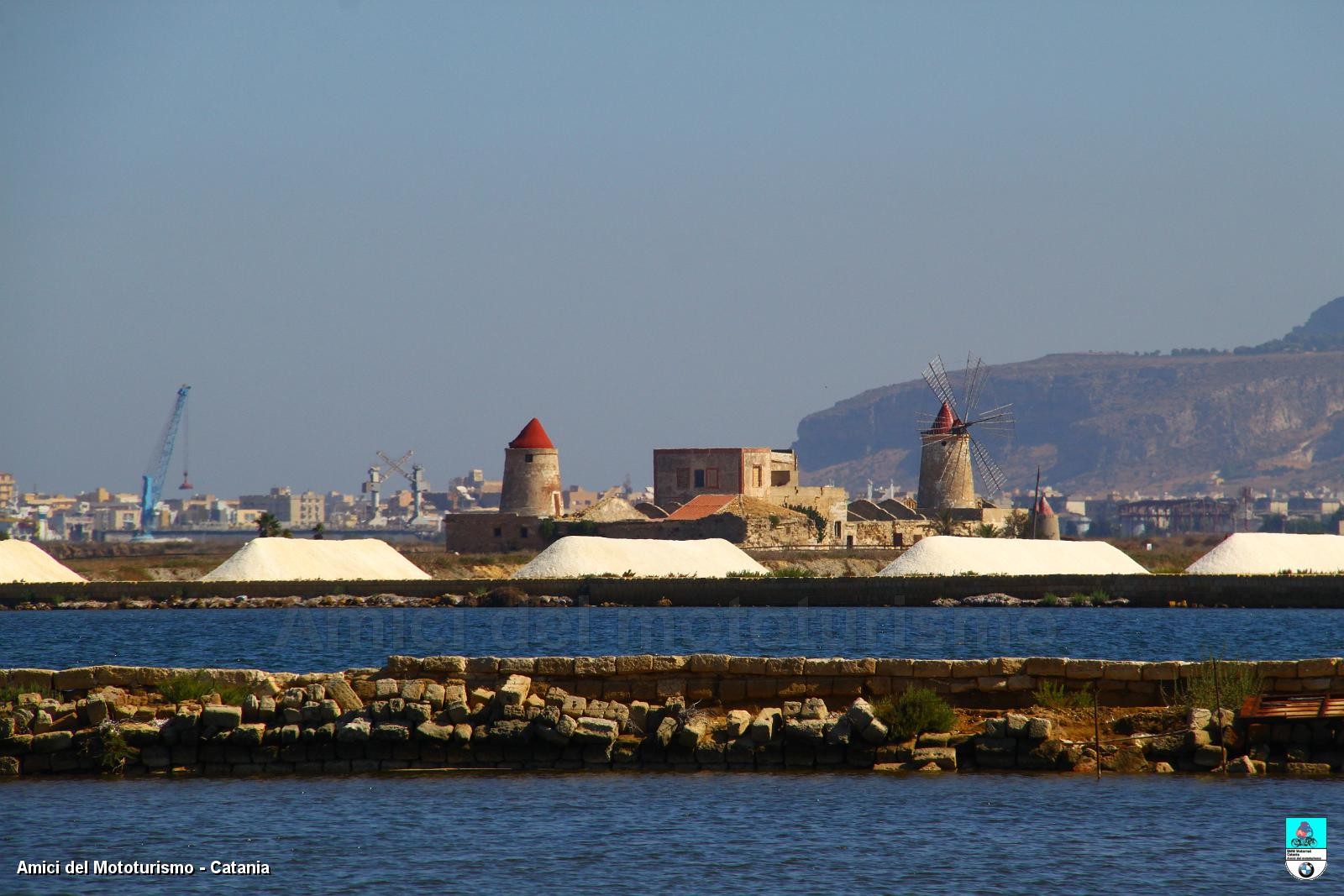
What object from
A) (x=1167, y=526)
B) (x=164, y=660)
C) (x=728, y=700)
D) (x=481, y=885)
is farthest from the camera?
(x=1167, y=526)

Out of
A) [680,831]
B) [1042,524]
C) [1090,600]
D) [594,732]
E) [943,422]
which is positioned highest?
[943,422]

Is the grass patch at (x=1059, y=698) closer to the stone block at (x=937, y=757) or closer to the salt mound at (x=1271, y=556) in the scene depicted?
the stone block at (x=937, y=757)

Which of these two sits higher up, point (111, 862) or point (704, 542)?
point (704, 542)

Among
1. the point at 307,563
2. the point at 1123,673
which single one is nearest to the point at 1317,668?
the point at 1123,673

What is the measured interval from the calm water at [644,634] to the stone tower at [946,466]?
27.8 m

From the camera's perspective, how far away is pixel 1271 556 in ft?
179

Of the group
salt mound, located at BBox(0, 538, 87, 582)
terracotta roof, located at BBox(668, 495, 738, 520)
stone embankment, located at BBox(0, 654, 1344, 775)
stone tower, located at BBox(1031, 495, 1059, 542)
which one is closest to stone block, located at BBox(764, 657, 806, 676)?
stone embankment, located at BBox(0, 654, 1344, 775)

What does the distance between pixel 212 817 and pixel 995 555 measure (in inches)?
1767

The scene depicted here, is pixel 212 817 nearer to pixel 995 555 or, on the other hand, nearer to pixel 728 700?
pixel 728 700

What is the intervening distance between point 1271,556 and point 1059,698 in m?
43.4

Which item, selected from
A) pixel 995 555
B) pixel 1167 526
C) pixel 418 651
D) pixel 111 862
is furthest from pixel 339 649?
pixel 1167 526

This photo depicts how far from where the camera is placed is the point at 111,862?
10688mm

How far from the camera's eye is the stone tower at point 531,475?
228 feet

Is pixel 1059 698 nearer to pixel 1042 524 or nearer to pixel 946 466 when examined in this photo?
pixel 1042 524
